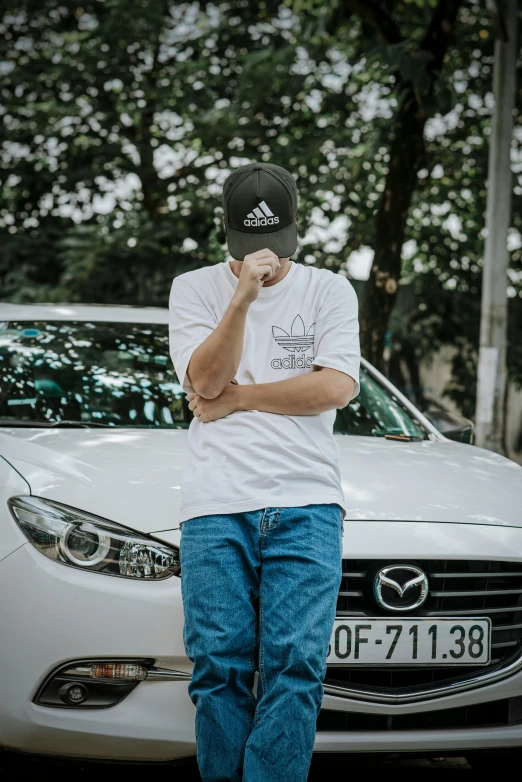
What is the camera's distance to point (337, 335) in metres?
2.40

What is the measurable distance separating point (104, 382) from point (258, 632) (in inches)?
74.3

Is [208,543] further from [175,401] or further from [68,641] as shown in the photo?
[175,401]

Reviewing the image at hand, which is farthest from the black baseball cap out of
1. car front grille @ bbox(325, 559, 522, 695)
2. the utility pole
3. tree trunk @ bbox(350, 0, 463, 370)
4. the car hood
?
the utility pole

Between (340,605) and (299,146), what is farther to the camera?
(299,146)

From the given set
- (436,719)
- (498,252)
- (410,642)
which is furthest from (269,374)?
(498,252)

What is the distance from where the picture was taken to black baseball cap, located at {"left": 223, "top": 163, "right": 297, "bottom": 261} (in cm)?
234

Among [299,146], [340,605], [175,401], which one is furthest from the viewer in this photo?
[299,146]

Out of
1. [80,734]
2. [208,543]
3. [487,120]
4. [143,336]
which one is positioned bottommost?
[80,734]

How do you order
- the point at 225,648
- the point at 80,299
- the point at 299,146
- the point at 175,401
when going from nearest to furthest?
the point at 225,648
the point at 175,401
the point at 299,146
the point at 80,299

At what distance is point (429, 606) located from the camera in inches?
104

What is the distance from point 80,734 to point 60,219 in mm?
11458

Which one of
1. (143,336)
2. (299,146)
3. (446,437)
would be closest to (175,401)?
(143,336)

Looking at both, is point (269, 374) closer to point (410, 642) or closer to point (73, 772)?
point (410, 642)

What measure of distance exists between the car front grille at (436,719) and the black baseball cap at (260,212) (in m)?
1.23
